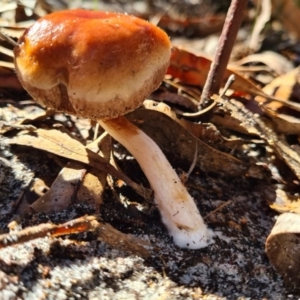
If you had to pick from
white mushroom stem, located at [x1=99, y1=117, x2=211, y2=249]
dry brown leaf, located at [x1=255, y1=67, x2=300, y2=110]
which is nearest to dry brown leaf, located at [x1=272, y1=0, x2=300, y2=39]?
dry brown leaf, located at [x1=255, y1=67, x2=300, y2=110]

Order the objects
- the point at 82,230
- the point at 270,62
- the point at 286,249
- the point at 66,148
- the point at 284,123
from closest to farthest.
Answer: the point at 82,230
the point at 286,249
the point at 66,148
the point at 284,123
the point at 270,62

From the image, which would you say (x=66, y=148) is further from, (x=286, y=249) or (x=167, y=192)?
(x=286, y=249)

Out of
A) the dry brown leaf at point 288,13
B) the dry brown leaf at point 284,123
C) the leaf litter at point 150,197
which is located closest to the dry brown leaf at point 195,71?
the leaf litter at point 150,197

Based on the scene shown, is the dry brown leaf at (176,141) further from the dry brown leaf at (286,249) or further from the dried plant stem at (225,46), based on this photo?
the dry brown leaf at (286,249)

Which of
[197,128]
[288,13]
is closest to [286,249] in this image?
[197,128]

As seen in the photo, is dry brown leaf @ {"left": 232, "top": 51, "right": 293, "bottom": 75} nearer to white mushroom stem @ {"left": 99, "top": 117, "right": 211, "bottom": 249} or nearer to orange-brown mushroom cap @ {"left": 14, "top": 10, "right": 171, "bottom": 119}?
white mushroom stem @ {"left": 99, "top": 117, "right": 211, "bottom": 249}

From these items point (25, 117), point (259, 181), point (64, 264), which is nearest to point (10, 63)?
point (25, 117)

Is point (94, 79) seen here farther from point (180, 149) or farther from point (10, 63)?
point (10, 63)
